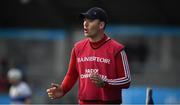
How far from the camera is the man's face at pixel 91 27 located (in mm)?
6879

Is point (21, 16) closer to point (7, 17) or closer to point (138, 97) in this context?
point (7, 17)

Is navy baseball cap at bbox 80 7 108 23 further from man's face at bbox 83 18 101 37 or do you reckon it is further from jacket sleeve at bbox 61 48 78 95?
jacket sleeve at bbox 61 48 78 95

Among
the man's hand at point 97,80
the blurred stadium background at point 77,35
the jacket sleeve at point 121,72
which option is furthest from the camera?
the blurred stadium background at point 77,35

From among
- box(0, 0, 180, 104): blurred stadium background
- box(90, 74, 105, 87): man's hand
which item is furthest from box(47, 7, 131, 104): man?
box(0, 0, 180, 104): blurred stadium background

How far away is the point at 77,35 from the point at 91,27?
18.5 meters

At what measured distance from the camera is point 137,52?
24.9 m

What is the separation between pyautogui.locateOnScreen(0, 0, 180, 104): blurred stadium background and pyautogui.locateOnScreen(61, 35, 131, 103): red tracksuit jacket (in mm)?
17102

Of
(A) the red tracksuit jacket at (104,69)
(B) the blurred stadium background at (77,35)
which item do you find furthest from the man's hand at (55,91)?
(B) the blurred stadium background at (77,35)

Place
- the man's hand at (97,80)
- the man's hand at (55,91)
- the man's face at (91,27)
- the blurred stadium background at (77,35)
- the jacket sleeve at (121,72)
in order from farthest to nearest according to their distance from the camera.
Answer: the blurred stadium background at (77,35) < the man's hand at (55,91) < the man's face at (91,27) < the jacket sleeve at (121,72) < the man's hand at (97,80)

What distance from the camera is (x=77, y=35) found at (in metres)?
25.4

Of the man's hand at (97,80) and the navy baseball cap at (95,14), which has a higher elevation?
the navy baseball cap at (95,14)

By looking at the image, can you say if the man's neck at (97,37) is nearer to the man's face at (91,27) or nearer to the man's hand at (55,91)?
the man's face at (91,27)

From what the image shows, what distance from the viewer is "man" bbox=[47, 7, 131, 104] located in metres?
6.79

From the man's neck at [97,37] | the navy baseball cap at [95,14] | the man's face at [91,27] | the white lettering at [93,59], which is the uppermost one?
the navy baseball cap at [95,14]
